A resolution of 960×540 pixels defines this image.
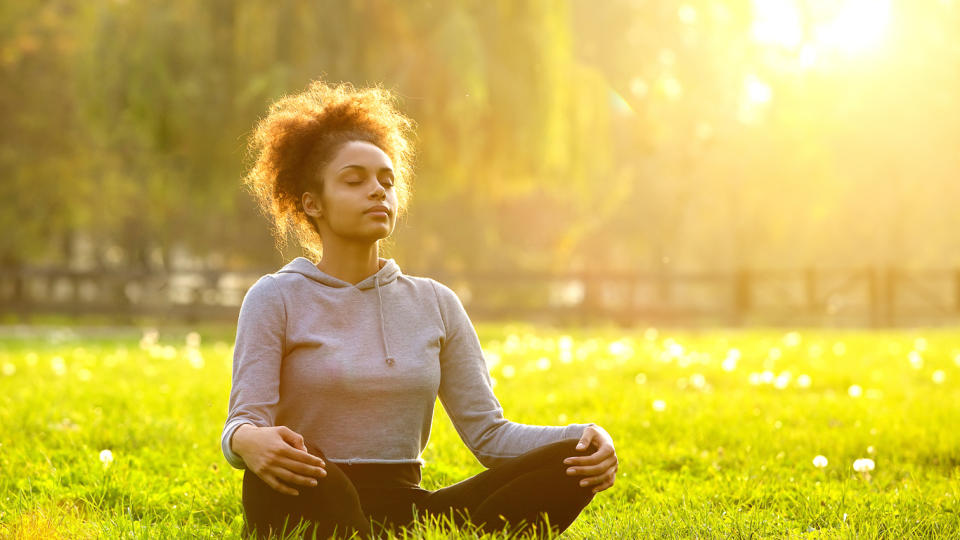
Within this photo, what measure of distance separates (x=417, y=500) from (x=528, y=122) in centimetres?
1302

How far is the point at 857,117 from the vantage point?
107ft

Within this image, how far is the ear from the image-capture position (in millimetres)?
3199

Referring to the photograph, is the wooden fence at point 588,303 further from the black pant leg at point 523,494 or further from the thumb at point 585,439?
the thumb at point 585,439

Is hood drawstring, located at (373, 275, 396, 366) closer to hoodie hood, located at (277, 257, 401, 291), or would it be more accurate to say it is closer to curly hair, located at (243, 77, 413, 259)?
hoodie hood, located at (277, 257, 401, 291)

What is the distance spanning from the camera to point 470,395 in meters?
3.29

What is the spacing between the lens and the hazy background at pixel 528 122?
52.5 feet

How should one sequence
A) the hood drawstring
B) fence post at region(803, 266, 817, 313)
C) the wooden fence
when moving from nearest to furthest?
the hood drawstring
the wooden fence
fence post at region(803, 266, 817, 313)

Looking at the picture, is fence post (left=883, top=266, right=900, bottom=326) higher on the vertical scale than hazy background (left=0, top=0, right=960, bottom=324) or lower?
lower

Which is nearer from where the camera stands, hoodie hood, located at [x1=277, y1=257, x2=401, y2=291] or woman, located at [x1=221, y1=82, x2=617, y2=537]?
woman, located at [x1=221, y1=82, x2=617, y2=537]

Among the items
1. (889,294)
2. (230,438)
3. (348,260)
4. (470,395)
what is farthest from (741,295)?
(230,438)

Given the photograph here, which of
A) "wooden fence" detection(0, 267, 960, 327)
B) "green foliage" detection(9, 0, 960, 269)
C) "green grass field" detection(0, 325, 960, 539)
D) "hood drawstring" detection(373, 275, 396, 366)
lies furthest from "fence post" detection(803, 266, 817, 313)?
"hood drawstring" detection(373, 275, 396, 366)

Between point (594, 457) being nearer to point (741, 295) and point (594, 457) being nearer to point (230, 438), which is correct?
point (230, 438)

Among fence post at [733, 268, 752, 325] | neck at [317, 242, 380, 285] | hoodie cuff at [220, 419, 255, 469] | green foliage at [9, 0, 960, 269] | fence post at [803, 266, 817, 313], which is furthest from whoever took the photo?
fence post at [803, 266, 817, 313]

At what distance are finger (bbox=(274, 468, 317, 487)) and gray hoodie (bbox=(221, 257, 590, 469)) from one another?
0.62ft
